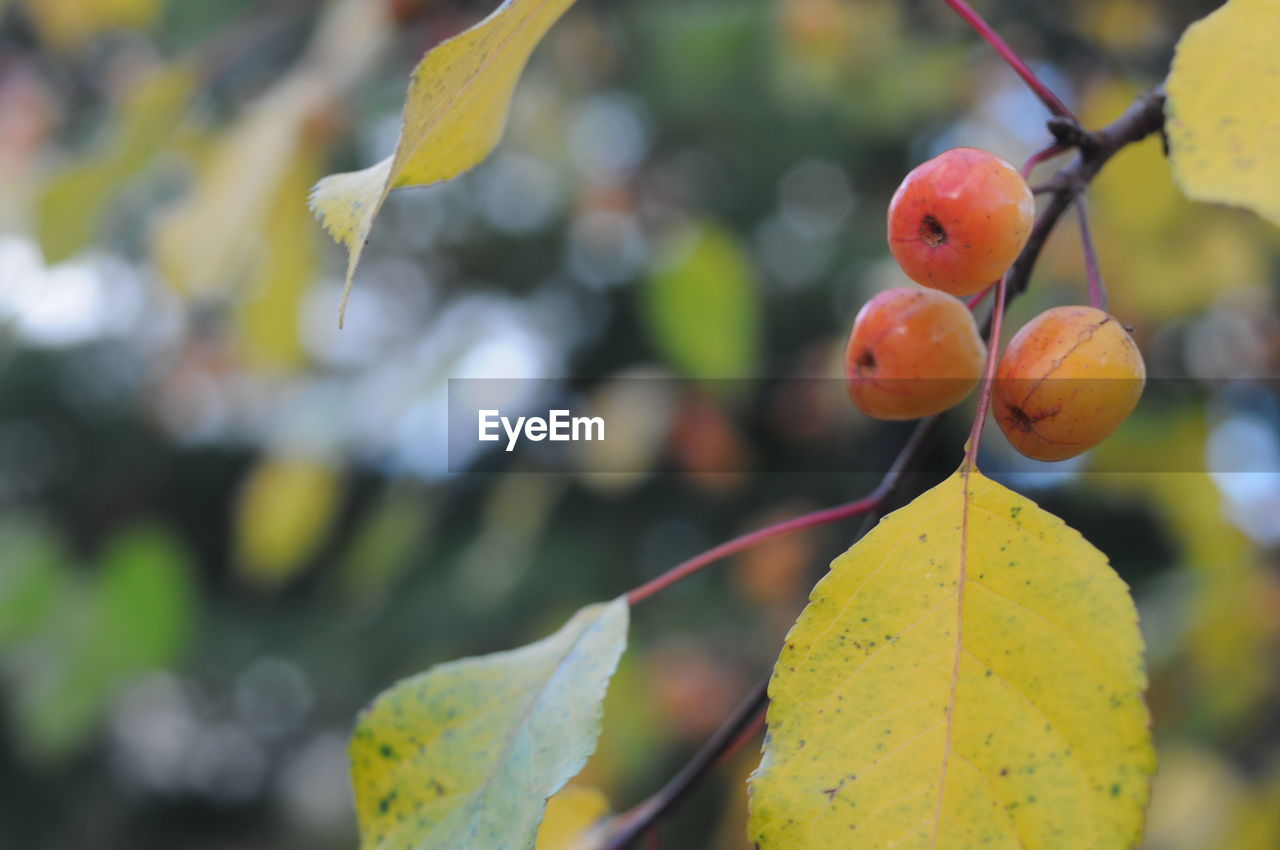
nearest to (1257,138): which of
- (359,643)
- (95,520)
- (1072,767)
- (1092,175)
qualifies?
(1092,175)

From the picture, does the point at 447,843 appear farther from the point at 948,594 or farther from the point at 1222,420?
the point at 1222,420

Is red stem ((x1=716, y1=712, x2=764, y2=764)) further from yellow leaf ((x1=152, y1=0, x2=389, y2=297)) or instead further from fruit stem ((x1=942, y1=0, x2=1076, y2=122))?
yellow leaf ((x1=152, y1=0, x2=389, y2=297))

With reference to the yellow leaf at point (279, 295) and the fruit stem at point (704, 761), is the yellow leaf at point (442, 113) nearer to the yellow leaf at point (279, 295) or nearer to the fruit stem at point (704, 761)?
the fruit stem at point (704, 761)

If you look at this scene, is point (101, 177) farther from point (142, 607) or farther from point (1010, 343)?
Result: point (142, 607)

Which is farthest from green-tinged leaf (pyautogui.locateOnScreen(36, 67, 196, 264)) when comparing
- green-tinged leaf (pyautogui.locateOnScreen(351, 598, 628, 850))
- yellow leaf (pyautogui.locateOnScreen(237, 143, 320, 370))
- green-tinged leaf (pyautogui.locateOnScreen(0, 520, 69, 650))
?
green-tinged leaf (pyautogui.locateOnScreen(0, 520, 69, 650))

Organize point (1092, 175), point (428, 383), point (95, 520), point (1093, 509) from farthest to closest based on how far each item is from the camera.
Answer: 1. point (1093, 509)
2. point (95, 520)
3. point (428, 383)
4. point (1092, 175)

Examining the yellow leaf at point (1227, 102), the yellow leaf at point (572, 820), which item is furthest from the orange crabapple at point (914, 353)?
the yellow leaf at point (572, 820)

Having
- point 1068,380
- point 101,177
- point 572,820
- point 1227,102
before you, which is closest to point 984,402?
point 1068,380
